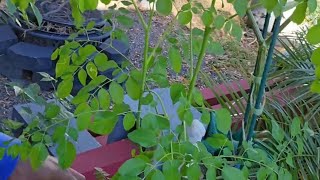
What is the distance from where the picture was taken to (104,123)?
Result: 1121 mm

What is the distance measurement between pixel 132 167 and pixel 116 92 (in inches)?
7.7

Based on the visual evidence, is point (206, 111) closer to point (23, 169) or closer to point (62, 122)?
point (62, 122)

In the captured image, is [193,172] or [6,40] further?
[6,40]

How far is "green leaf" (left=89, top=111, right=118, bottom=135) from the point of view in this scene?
3.66 ft

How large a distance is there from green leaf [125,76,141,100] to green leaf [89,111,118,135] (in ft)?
0.28

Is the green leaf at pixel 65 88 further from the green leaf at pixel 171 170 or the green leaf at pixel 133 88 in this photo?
the green leaf at pixel 171 170

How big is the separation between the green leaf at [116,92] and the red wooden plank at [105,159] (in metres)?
0.62

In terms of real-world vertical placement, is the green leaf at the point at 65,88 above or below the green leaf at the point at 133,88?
below

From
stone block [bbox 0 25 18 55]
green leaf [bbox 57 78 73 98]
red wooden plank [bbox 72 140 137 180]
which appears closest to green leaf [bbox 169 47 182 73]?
green leaf [bbox 57 78 73 98]

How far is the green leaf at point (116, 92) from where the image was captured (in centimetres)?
119

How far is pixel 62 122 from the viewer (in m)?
1.33

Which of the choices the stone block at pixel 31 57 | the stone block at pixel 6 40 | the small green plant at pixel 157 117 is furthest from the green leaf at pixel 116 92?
the stone block at pixel 6 40

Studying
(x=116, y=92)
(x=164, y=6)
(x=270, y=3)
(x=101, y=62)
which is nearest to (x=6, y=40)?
(x=101, y=62)

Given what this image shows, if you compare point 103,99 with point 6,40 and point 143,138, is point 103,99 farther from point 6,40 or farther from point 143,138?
point 6,40
